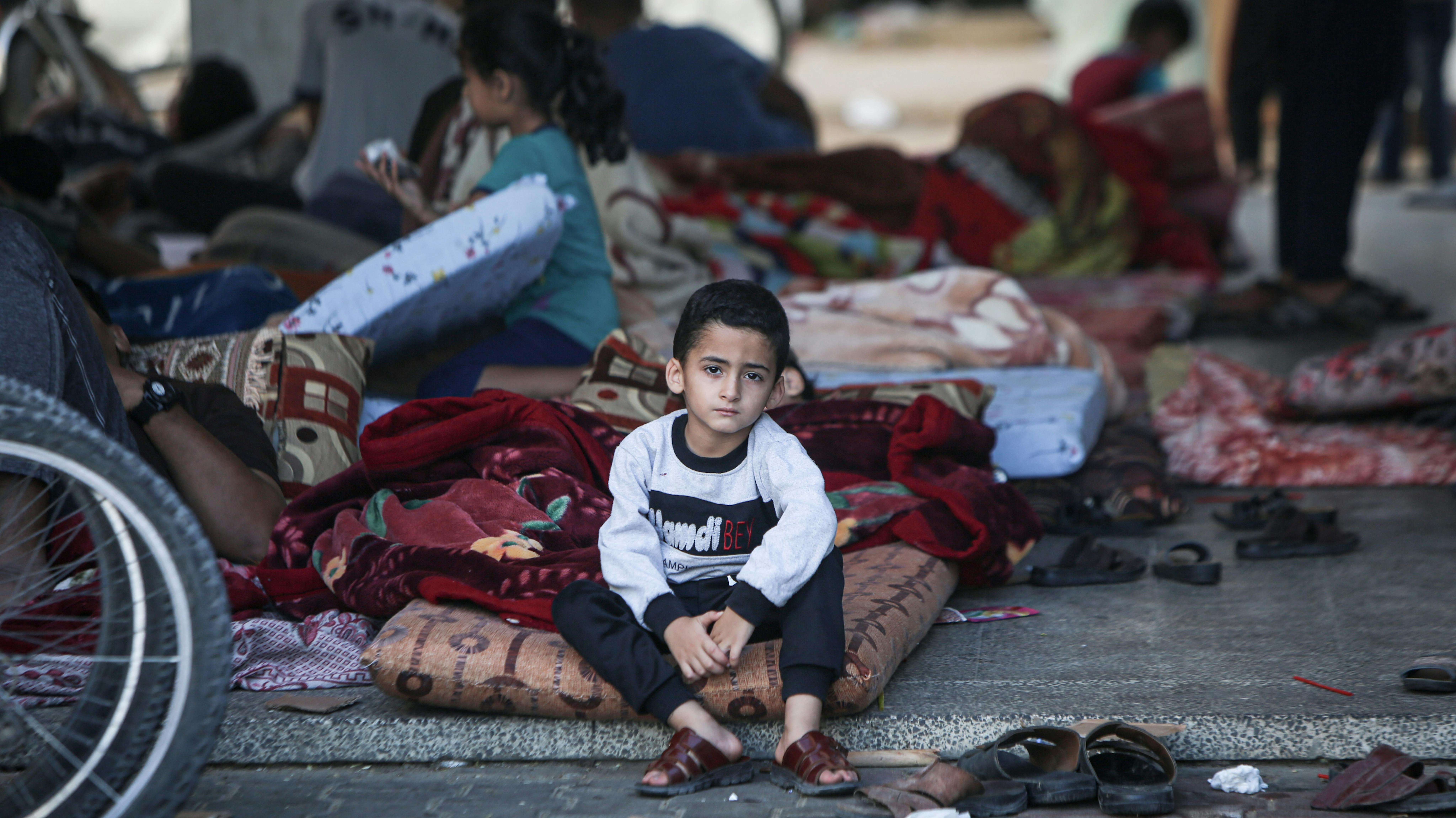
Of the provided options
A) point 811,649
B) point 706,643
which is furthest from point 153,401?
point 811,649

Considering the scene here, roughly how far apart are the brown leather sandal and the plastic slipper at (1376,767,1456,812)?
64 cm

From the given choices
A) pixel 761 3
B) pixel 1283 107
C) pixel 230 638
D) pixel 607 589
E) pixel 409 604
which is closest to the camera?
pixel 230 638

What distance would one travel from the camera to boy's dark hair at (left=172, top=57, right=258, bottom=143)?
6281 millimetres

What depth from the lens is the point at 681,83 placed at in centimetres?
577

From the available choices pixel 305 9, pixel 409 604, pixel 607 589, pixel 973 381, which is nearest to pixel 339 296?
pixel 409 604

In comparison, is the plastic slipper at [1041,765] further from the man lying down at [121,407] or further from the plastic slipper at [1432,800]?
the man lying down at [121,407]

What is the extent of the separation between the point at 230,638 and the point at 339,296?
142cm

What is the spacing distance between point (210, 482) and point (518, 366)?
0.85 metres

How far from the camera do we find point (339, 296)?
2723mm

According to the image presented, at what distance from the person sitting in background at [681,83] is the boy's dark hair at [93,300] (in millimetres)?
3341

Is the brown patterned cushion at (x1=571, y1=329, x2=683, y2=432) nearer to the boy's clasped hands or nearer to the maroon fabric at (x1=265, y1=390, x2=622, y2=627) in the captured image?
the maroon fabric at (x1=265, y1=390, x2=622, y2=627)

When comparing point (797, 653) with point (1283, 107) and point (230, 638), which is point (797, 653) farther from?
point (1283, 107)

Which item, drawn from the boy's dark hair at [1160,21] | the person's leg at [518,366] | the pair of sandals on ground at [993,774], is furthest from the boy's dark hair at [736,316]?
the boy's dark hair at [1160,21]

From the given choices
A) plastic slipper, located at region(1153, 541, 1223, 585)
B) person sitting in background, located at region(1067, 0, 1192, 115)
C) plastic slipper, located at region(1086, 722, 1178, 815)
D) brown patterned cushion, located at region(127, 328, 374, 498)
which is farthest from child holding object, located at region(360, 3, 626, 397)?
person sitting in background, located at region(1067, 0, 1192, 115)
